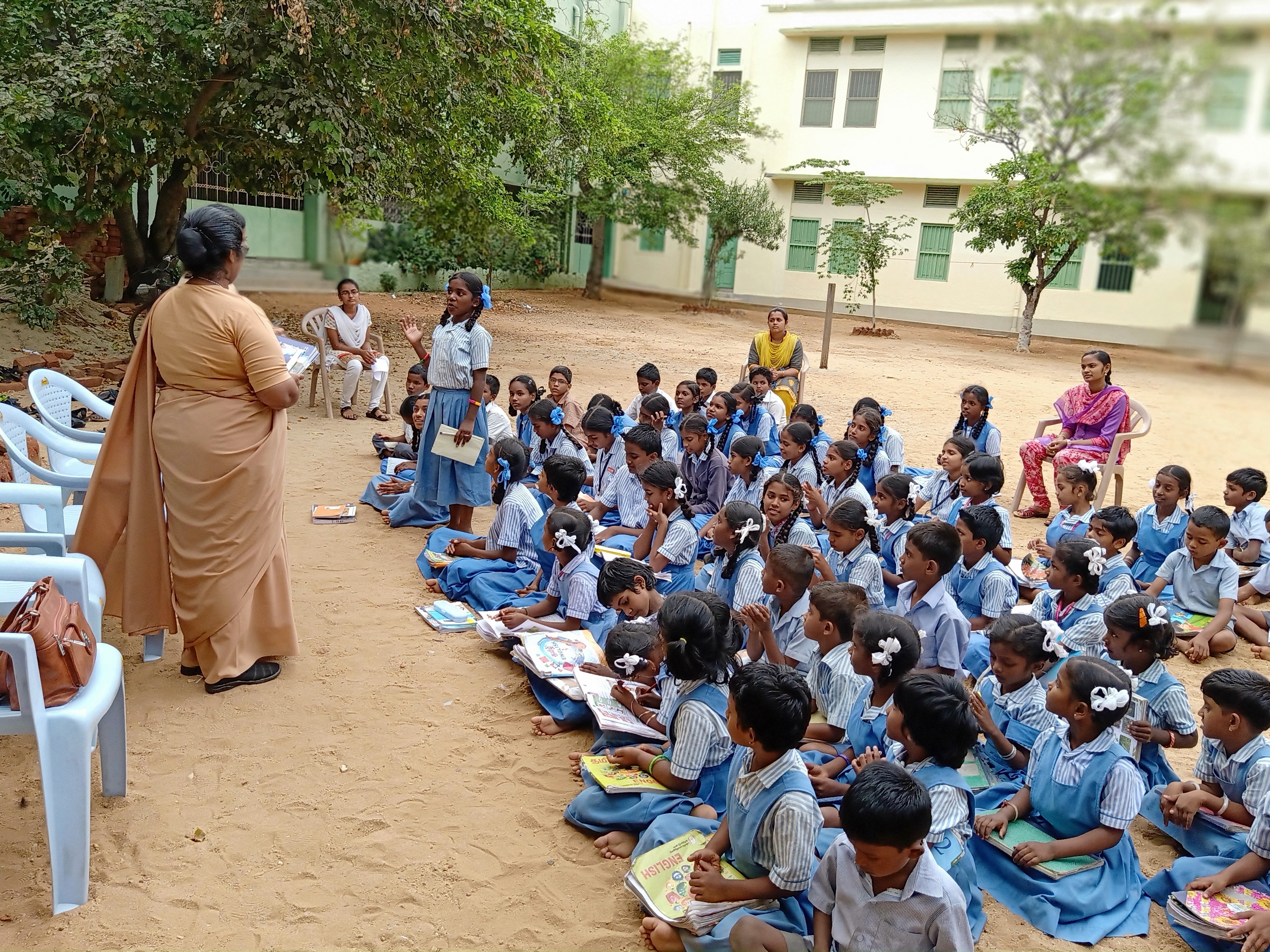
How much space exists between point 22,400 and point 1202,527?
8178 millimetres

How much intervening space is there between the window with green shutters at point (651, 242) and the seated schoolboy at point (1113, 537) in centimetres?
2145

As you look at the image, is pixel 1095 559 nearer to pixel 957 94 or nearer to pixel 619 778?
pixel 619 778

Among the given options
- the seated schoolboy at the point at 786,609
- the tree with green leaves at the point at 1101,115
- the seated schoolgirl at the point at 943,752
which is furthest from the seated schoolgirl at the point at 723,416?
the tree with green leaves at the point at 1101,115

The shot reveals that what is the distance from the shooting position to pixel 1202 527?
4645mm

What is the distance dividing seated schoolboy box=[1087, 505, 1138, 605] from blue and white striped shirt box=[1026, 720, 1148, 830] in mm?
1521

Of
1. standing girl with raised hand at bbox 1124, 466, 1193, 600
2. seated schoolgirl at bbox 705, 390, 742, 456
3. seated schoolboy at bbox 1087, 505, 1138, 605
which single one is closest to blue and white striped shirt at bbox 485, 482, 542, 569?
seated schoolgirl at bbox 705, 390, 742, 456

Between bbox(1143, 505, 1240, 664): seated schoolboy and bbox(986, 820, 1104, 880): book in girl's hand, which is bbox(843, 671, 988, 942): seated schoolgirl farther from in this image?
bbox(1143, 505, 1240, 664): seated schoolboy

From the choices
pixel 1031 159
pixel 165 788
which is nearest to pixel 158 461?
pixel 165 788

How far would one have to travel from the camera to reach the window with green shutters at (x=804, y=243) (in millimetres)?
22156

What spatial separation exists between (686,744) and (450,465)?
3.09 m

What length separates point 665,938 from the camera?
8.09 ft

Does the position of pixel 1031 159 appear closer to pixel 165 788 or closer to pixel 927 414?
pixel 165 788

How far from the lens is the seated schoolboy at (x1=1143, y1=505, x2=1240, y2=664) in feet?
15.0

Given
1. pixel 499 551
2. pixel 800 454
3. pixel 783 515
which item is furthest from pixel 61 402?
pixel 800 454
